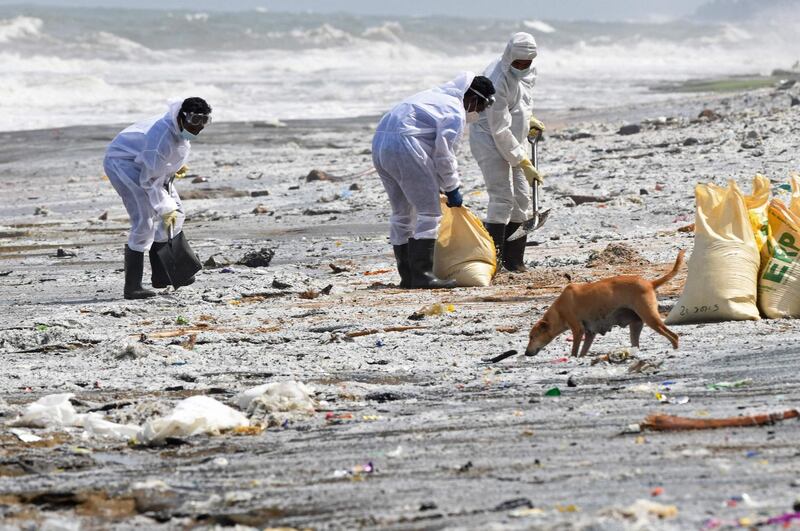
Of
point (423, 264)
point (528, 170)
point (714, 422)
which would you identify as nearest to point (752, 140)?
point (528, 170)

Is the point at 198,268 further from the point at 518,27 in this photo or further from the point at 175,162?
the point at 518,27

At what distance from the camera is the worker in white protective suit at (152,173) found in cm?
895

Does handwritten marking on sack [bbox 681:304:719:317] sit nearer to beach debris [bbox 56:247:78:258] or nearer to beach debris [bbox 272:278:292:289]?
beach debris [bbox 272:278:292:289]

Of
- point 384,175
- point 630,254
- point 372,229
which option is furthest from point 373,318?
point 372,229

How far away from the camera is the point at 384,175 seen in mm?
9195

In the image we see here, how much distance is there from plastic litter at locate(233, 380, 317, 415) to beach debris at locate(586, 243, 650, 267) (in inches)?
169

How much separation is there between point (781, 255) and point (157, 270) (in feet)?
14.7

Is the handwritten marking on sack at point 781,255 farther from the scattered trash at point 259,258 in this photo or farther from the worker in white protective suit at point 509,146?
the scattered trash at point 259,258

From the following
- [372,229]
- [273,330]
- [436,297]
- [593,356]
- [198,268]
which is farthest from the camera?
[372,229]

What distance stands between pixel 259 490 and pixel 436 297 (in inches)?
175

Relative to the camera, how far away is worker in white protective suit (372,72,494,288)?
8.92m

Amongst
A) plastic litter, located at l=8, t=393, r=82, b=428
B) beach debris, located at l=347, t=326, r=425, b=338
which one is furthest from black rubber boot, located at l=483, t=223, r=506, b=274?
plastic litter, located at l=8, t=393, r=82, b=428

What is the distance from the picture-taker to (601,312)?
631cm

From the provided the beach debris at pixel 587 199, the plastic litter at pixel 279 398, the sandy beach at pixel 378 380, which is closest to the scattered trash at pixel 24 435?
the sandy beach at pixel 378 380
